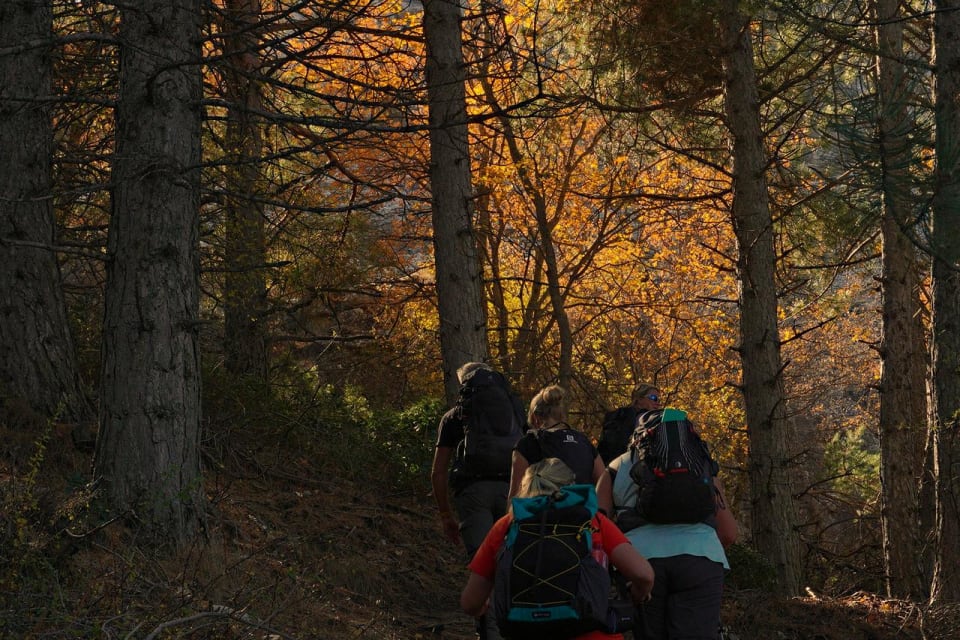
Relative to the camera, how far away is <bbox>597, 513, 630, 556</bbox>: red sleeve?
3.72 m

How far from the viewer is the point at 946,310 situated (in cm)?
820

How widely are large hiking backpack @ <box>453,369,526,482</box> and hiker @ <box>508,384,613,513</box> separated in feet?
1.61

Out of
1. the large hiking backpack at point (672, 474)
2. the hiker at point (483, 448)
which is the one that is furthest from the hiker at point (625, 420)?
the large hiking backpack at point (672, 474)

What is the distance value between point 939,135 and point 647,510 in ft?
16.9

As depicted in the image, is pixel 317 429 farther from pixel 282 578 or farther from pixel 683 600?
pixel 683 600

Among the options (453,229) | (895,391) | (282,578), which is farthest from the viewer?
(895,391)

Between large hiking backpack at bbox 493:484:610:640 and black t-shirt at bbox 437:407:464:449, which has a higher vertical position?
black t-shirt at bbox 437:407:464:449

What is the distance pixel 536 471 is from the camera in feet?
12.5

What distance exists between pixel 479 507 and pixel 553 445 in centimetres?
95

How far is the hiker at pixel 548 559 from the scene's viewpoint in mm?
3547

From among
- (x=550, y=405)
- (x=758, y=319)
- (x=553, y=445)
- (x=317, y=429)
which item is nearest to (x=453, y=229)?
(x=317, y=429)

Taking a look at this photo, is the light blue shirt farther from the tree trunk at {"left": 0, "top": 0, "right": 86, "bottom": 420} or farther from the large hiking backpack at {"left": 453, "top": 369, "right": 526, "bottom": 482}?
the tree trunk at {"left": 0, "top": 0, "right": 86, "bottom": 420}

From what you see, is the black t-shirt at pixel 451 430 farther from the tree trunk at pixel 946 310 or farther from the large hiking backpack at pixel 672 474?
the tree trunk at pixel 946 310

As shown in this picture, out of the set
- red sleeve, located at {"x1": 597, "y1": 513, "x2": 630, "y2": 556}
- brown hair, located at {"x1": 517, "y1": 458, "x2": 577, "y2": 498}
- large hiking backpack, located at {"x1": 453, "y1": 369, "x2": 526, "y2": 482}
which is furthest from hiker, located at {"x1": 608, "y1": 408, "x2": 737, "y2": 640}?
large hiking backpack, located at {"x1": 453, "y1": 369, "x2": 526, "y2": 482}
